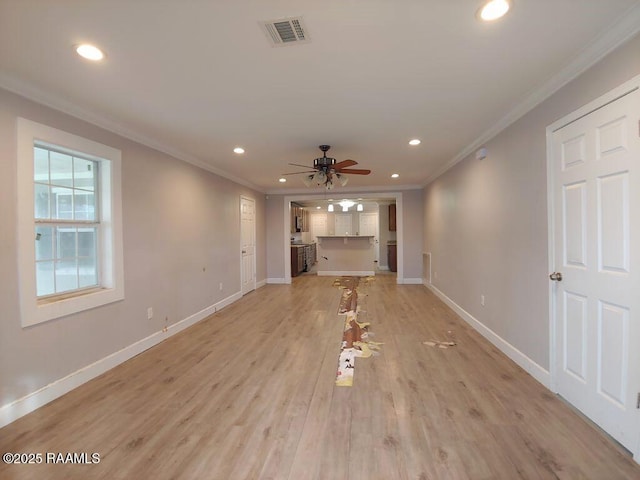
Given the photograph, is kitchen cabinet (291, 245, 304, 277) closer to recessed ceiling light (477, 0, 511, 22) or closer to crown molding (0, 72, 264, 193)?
crown molding (0, 72, 264, 193)

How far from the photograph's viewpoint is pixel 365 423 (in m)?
2.03

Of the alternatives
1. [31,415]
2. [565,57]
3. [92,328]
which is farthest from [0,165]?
[565,57]

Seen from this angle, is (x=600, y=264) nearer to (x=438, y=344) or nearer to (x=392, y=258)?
(x=438, y=344)

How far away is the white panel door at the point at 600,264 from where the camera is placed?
5.61ft

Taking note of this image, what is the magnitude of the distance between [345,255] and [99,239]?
673 cm

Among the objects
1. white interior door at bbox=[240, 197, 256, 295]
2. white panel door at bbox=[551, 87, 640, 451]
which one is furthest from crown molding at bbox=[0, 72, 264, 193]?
white panel door at bbox=[551, 87, 640, 451]

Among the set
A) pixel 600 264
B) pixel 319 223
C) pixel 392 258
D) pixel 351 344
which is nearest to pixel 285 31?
pixel 600 264

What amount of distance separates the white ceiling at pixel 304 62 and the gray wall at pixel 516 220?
0.14 meters

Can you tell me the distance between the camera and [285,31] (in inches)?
67.4

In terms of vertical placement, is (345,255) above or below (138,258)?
below

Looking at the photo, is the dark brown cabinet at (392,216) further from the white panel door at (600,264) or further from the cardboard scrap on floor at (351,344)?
the white panel door at (600,264)

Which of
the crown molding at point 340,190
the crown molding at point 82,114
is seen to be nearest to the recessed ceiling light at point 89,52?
the crown molding at point 82,114

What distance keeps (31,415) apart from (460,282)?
484 centimetres

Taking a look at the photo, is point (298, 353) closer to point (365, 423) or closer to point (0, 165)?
point (365, 423)
